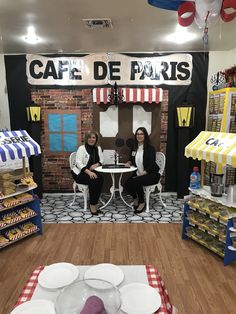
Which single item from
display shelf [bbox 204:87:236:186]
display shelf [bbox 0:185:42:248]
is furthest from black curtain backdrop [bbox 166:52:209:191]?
display shelf [bbox 0:185:42:248]

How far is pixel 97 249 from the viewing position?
3.00 meters

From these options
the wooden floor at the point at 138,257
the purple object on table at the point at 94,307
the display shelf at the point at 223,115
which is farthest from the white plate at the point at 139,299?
the display shelf at the point at 223,115

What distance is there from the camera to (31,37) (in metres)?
3.45

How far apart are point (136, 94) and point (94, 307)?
3.80m

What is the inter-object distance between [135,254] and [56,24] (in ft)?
9.11

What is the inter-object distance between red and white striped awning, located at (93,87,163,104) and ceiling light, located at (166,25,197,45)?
90 centimetres

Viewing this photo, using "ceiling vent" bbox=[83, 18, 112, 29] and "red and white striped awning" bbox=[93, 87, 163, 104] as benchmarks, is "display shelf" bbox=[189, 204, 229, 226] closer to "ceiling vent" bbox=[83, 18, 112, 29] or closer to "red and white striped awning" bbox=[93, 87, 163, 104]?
"red and white striped awning" bbox=[93, 87, 163, 104]

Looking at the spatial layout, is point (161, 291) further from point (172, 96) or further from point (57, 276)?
point (172, 96)

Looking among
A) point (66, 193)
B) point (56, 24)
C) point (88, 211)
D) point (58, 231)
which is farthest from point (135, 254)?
point (56, 24)

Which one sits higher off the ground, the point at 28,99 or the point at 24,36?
the point at 24,36

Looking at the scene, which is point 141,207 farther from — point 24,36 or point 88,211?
point 24,36

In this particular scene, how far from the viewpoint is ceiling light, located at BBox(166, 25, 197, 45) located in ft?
10.6

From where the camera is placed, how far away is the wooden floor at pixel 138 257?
220 cm

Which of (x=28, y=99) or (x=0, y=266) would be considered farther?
(x=28, y=99)
